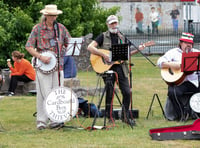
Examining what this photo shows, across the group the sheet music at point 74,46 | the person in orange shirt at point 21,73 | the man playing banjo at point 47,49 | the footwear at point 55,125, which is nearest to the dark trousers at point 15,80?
the person in orange shirt at point 21,73

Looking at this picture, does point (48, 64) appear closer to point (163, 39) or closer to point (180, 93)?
point (180, 93)

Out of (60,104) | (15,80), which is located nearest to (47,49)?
(60,104)

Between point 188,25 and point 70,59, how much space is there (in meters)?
18.4

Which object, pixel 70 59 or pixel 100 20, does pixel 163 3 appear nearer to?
pixel 100 20

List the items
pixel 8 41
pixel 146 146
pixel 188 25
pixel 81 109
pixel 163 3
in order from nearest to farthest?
pixel 146 146 → pixel 81 109 → pixel 8 41 → pixel 188 25 → pixel 163 3

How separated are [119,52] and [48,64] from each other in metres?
1.22

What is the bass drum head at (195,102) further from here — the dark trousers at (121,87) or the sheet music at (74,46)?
the sheet music at (74,46)

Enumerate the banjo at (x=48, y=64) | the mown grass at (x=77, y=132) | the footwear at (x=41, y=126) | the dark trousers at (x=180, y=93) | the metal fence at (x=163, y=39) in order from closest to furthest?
the mown grass at (x=77, y=132), the banjo at (x=48, y=64), the footwear at (x=41, y=126), the dark trousers at (x=180, y=93), the metal fence at (x=163, y=39)

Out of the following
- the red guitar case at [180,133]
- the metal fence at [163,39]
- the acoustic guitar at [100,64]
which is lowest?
the metal fence at [163,39]

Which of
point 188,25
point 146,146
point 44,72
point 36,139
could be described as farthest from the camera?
point 188,25

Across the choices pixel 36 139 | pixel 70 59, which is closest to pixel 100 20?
pixel 70 59

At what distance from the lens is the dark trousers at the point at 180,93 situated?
39.0ft

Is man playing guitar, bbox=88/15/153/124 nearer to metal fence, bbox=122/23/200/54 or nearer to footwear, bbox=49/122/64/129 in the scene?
footwear, bbox=49/122/64/129

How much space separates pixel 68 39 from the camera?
1086cm
